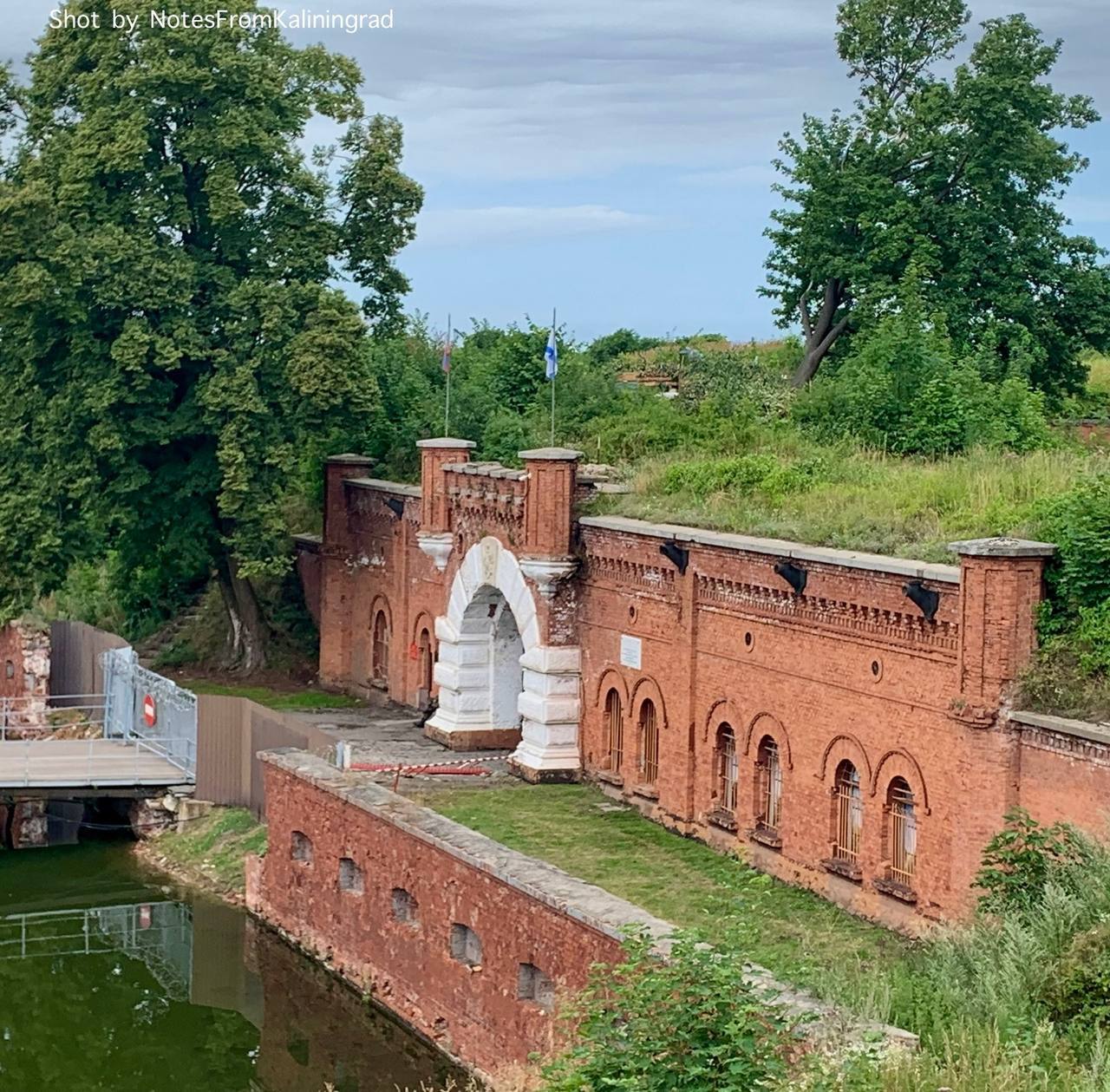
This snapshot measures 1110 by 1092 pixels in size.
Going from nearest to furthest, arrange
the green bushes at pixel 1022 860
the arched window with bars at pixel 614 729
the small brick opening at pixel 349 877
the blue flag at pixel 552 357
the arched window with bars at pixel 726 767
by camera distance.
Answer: the green bushes at pixel 1022 860 → the arched window with bars at pixel 726 767 → the small brick opening at pixel 349 877 → the arched window with bars at pixel 614 729 → the blue flag at pixel 552 357

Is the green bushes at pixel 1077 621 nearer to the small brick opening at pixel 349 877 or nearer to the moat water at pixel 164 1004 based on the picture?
the moat water at pixel 164 1004

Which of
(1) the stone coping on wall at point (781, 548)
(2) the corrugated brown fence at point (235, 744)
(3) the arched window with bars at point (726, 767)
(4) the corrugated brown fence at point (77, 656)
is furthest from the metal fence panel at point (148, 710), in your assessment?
(3) the arched window with bars at point (726, 767)

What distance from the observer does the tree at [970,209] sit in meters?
34.4

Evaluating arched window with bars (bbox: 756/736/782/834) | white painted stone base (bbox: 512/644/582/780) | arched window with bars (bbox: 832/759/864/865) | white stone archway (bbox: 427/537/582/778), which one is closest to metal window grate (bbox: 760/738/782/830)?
arched window with bars (bbox: 756/736/782/834)

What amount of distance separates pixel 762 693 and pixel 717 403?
1001 cm

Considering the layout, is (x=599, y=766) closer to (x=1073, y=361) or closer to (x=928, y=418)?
(x=928, y=418)

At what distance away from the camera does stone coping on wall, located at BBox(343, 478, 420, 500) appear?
28.8 metres

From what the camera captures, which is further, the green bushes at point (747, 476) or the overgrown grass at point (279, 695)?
the overgrown grass at point (279, 695)

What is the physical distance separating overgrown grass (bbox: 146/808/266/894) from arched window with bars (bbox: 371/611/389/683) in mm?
4717

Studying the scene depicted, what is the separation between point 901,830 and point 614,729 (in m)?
6.01

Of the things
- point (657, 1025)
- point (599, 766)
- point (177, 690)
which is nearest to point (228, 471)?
point (177, 690)

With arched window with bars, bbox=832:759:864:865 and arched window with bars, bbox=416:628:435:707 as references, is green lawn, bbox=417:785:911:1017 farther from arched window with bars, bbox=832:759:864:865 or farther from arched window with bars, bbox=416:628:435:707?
arched window with bars, bbox=416:628:435:707

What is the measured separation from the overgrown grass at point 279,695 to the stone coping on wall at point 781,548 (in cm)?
802

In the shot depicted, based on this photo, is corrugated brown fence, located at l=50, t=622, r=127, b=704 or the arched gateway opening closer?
the arched gateway opening
